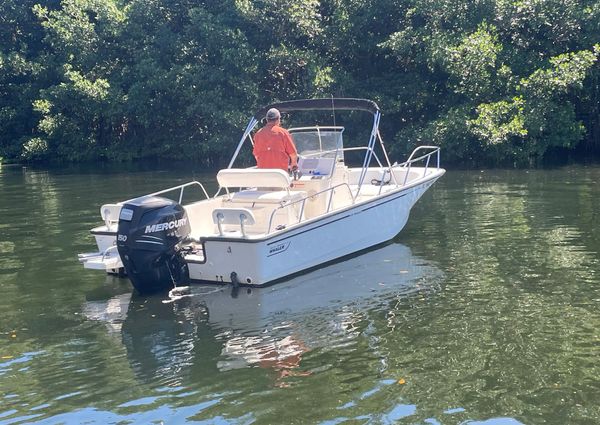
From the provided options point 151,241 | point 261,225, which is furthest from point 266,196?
point 151,241

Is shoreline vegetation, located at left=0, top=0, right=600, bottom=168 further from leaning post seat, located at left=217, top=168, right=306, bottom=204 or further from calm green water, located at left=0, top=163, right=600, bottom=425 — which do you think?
leaning post seat, located at left=217, top=168, right=306, bottom=204

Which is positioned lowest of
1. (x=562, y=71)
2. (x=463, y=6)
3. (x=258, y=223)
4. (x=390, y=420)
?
(x=390, y=420)

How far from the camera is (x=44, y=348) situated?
771 cm

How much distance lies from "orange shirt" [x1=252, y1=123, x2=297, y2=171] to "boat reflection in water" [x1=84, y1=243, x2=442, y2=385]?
1.55 meters

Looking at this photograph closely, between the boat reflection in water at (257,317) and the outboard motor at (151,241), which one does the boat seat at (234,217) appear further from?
the boat reflection in water at (257,317)

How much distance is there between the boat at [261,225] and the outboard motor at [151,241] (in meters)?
0.01

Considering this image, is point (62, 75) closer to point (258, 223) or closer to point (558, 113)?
point (558, 113)

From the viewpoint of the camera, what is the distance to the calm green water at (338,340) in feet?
20.3

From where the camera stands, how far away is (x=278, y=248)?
975 cm

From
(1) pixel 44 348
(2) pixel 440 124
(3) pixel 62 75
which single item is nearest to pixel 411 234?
(1) pixel 44 348

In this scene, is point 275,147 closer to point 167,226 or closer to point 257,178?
point 257,178

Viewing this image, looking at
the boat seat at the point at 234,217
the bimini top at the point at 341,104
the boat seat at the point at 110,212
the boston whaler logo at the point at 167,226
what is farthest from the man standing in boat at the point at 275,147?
the boat seat at the point at 110,212

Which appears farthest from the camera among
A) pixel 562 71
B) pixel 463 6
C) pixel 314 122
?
pixel 314 122

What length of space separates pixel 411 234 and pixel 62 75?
22465 mm
